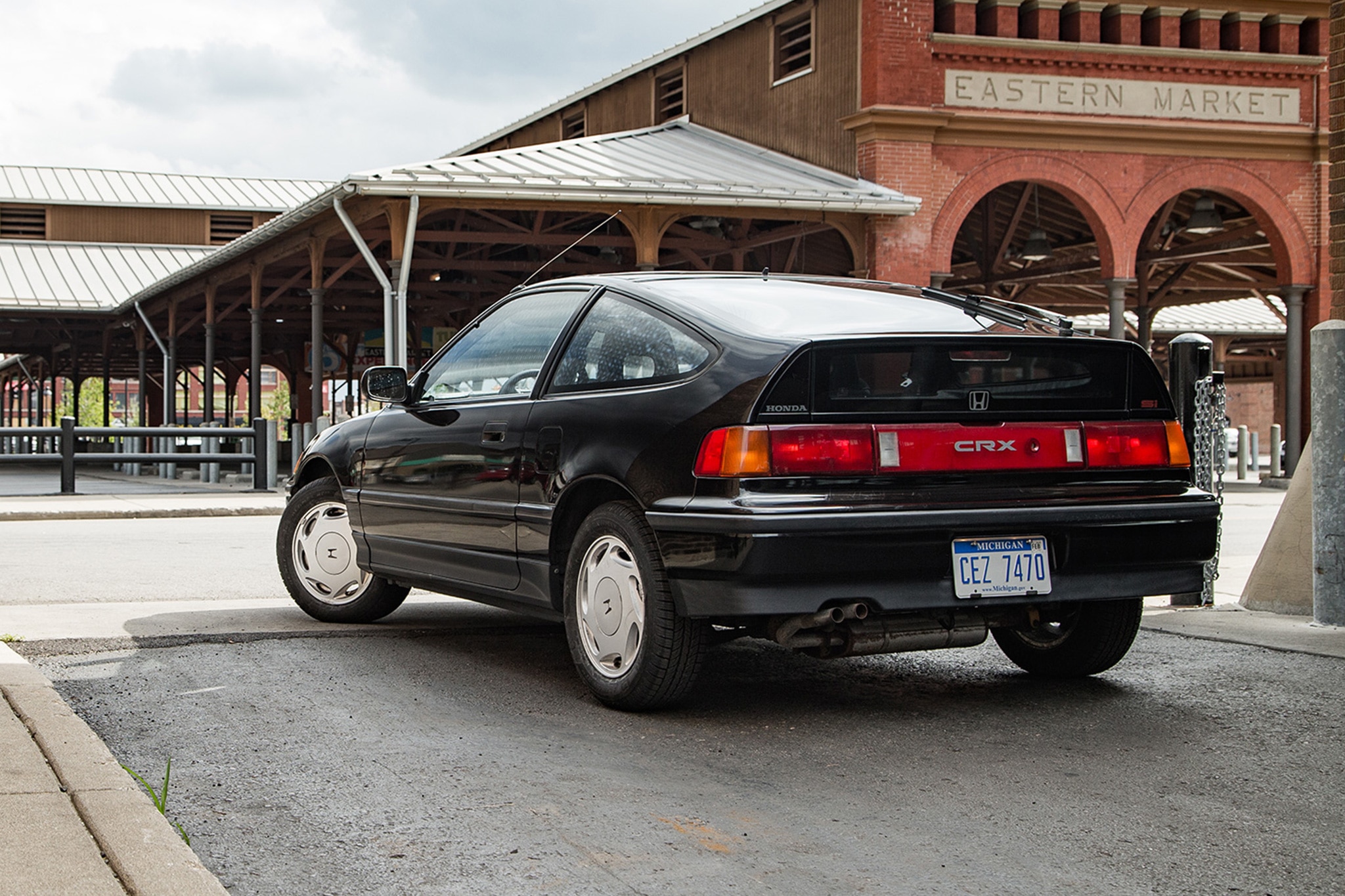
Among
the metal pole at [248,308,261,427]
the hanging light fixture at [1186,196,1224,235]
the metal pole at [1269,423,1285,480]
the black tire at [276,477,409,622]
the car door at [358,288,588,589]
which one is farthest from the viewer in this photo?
the metal pole at [1269,423,1285,480]

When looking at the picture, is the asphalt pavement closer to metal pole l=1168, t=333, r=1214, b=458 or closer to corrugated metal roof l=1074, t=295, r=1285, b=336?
metal pole l=1168, t=333, r=1214, b=458

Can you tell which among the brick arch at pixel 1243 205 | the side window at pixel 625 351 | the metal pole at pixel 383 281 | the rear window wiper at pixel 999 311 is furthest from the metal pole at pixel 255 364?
the rear window wiper at pixel 999 311

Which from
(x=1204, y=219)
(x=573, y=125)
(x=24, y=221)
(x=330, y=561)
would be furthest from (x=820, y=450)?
(x=24, y=221)

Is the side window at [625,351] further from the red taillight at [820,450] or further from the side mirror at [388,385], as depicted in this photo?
the side mirror at [388,385]

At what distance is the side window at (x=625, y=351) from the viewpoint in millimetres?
4914

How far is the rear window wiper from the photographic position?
529cm

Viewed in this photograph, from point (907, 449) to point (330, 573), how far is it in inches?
133

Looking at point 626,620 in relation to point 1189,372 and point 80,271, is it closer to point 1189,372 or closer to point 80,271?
point 1189,372

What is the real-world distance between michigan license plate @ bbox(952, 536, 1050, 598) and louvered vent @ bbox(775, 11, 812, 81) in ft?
69.5

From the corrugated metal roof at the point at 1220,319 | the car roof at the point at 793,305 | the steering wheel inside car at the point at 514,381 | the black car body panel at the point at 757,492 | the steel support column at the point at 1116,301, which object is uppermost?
the corrugated metal roof at the point at 1220,319

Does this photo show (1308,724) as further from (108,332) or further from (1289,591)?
(108,332)

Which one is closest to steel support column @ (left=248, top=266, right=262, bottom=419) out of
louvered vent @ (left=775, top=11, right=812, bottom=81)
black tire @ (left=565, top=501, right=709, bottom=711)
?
louvered vent @ (left=775, top=11, right=812, bottom=81)

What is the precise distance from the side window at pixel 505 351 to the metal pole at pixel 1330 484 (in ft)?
11.9

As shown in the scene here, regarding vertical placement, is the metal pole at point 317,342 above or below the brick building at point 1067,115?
below
